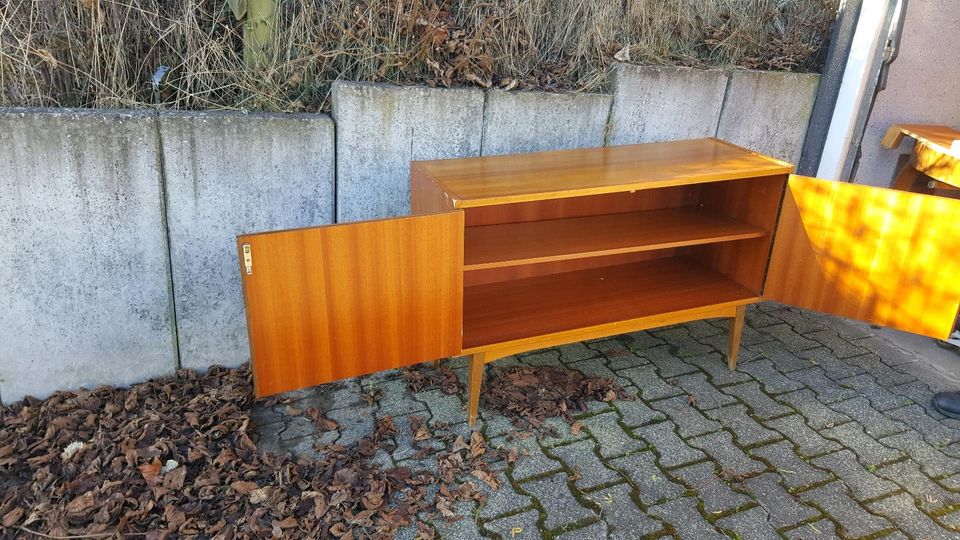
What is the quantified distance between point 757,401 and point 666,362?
1.70 feet

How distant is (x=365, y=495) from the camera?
8.72 ft

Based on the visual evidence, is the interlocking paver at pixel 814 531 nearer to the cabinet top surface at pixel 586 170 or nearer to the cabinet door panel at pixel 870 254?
the cabinet door panel at pixel 870 254

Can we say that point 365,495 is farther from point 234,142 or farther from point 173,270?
point 234,142

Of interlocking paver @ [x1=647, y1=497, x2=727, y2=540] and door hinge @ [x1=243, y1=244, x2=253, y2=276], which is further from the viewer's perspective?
interlocking paver @ [x1=647, y1=497, x2=727, y2=540]

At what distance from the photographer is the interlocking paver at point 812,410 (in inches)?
128

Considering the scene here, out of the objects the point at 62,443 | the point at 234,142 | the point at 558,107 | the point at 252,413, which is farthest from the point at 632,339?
the point at 62,443

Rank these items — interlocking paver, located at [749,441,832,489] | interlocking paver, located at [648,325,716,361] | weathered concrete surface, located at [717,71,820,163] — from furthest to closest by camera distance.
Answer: weathered concrete surface, located at [717,71,820,163] → interlocking paver, located at [648,325,716,361] → interlocking paver, located at [749,441,832,489]

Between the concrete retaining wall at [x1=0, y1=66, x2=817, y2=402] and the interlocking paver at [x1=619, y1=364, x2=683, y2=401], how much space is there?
1327 millimetres

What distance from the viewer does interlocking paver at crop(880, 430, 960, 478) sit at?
298cm

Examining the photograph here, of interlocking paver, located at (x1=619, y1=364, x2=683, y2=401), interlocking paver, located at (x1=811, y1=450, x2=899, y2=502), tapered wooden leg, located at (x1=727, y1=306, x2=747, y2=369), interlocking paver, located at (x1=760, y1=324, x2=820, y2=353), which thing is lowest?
interlocking paver, located at (x1=619, y1=364, x2=683, y2=401)

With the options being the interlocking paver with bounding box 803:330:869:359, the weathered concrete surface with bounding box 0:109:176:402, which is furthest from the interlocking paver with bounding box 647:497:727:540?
the weathered concrete surface with bounding box 0:109:176:402

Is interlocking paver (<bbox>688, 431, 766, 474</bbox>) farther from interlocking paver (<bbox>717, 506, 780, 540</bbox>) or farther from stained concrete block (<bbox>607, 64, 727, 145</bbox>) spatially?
stained concrete block (<bbox>607, 64, 727, 145</bbox>)

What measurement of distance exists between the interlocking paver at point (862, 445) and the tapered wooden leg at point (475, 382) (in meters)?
1.65

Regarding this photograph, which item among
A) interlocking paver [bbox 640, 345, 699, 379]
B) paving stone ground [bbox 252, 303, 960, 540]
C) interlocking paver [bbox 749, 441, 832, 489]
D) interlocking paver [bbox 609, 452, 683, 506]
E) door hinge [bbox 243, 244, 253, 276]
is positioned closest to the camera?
door hinge [bbox 243, 244, 253, 276]
